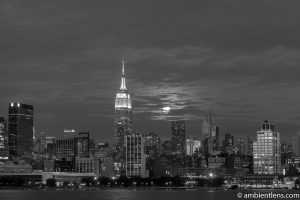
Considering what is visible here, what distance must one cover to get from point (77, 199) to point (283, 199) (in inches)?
1632

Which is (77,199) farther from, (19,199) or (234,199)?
(234,199)

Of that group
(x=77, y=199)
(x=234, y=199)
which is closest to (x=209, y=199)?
(x=234, y=199)

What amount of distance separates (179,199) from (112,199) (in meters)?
13.8

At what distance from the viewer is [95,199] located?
146250 millimetres

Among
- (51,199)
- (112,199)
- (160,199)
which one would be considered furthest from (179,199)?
(51,199)

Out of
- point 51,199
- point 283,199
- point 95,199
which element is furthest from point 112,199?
point 283,199

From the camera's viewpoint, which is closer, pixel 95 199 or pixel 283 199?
pixel 283 199

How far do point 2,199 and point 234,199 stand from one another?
157ft

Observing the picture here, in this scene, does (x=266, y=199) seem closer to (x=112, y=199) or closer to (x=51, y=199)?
(x=112, y=199)

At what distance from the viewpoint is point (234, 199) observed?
142 m

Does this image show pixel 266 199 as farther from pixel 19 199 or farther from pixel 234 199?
pixel 19 199

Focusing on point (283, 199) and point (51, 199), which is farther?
point (51, 199)

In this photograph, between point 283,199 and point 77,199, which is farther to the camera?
point 77,199

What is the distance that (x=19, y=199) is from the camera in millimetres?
145625
